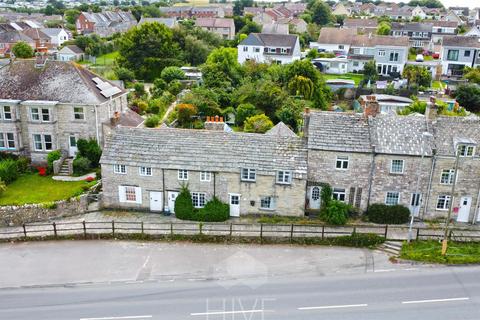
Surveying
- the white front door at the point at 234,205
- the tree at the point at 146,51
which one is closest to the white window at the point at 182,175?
the white front door at the point at 234,205

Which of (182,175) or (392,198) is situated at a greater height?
(182,175)

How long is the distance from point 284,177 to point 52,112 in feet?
75.1

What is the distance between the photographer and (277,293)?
25594 mm

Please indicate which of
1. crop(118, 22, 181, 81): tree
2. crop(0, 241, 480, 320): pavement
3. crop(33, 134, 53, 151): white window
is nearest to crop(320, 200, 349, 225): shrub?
crop(0, 241, 480, 320): pavement

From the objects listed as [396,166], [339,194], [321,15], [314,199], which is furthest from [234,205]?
[321,15]

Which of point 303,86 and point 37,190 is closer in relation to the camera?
point 37,190

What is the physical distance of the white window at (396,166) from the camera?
33.7m

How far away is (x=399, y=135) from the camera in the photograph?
34.2 metres

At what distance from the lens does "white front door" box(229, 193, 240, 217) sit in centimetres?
3444

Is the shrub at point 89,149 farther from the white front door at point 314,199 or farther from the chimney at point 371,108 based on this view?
the chimney at point 371,108

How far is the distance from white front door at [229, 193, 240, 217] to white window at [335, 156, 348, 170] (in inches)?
308

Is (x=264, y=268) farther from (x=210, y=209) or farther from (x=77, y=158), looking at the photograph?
(x=77, y=158)

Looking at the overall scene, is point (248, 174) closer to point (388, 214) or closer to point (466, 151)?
point (388, 214)

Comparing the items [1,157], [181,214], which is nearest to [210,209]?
[181,214]
